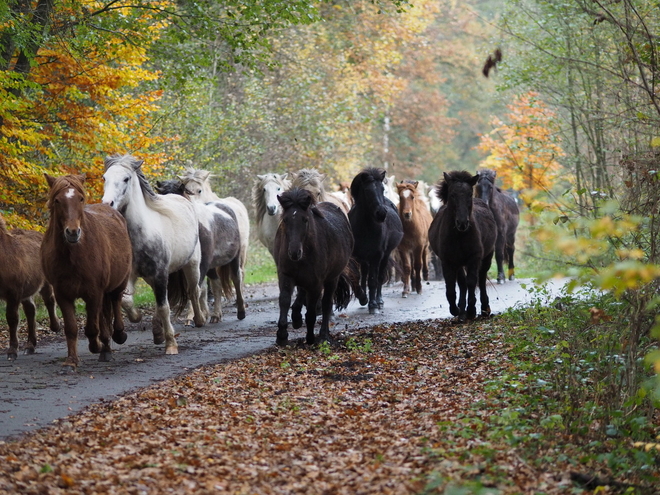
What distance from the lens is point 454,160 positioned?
2485 inches

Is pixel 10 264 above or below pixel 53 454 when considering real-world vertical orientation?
above

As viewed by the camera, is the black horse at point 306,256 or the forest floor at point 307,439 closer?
the forest floor at point 307,439

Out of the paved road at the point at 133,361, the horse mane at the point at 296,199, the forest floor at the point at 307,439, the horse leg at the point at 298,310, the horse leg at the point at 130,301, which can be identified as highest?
the horse mane at the point at 296,199

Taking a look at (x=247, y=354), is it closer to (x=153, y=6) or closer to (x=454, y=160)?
(x=153, y=6)

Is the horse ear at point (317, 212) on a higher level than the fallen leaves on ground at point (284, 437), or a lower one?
higher

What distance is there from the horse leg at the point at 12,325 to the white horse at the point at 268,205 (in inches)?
236

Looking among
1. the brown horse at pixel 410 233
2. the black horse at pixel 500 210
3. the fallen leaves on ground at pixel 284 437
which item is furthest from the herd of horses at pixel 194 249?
the black horse at pixel 500 210

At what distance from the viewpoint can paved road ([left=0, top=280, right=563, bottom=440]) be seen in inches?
320

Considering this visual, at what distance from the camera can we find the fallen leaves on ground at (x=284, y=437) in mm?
5602

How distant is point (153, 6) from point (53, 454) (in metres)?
11.5

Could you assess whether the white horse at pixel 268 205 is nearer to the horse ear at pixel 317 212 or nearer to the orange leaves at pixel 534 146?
the orange leaves at pixel 534 146

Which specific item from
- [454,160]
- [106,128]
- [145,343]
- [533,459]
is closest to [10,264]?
[145,343]

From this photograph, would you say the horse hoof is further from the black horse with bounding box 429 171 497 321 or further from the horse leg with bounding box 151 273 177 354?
the black horse with bounding box 429 171 497 321

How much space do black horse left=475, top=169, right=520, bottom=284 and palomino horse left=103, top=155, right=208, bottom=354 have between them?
6.58 metres
